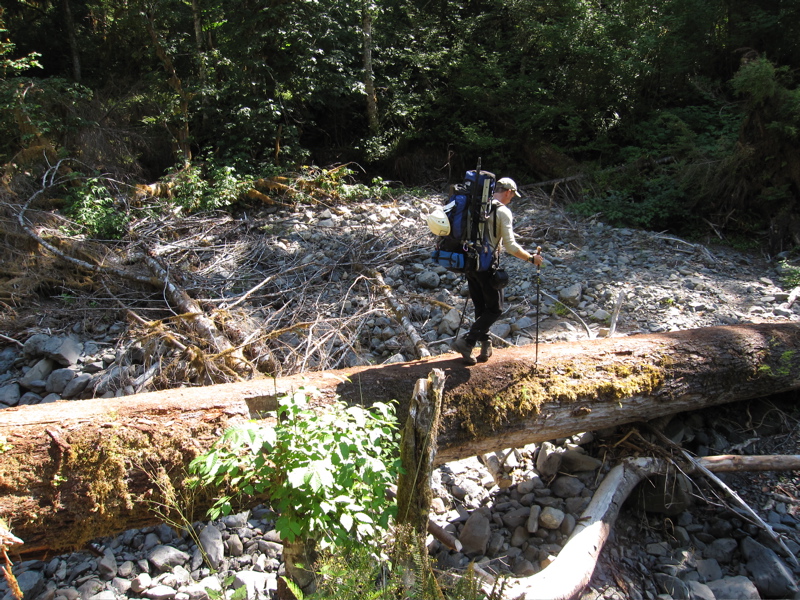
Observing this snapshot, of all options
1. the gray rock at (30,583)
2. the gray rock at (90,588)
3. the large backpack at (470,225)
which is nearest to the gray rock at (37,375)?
the gray rock at (30,583)

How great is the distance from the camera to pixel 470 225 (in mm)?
3766

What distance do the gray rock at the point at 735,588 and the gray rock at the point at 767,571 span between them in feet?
0.28

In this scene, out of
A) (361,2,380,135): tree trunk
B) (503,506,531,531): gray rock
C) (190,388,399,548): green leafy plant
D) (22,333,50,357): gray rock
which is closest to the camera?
(190,388,399,548): green leafy plant

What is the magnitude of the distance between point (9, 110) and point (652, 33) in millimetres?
12894

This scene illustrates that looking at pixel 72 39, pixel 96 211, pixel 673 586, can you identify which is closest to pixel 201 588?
pixel 673 586

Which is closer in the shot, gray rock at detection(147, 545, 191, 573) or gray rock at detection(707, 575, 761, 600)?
gray rock at detection(707, 575, 761, 600)

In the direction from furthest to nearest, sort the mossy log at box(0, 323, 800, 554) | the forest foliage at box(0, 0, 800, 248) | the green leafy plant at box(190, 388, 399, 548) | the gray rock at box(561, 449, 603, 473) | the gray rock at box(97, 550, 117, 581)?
the forest foliage at box(0, 0, 800, 248) → the gray rock at box(561, 449, 603, 473) → the gray rock at box(97, 550, 117, 581) → the mossy log at box(0, 323, 800, 554) → the green leafy plant at box(190, 388, 399, 548)

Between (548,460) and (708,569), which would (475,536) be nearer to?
(548,460)

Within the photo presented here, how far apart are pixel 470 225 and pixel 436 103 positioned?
9.61m

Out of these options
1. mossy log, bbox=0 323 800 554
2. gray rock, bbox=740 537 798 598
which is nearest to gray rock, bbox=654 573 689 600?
gray rock, bbox=740 537 798 598

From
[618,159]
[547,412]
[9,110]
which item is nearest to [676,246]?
[618,159]

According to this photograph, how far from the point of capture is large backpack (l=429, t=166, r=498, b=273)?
373 cm

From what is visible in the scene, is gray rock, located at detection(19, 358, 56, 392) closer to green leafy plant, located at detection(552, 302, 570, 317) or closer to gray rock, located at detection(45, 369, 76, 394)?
gray rock, located at detection(45, 369, 76, 394)

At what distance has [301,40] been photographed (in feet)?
36.2
